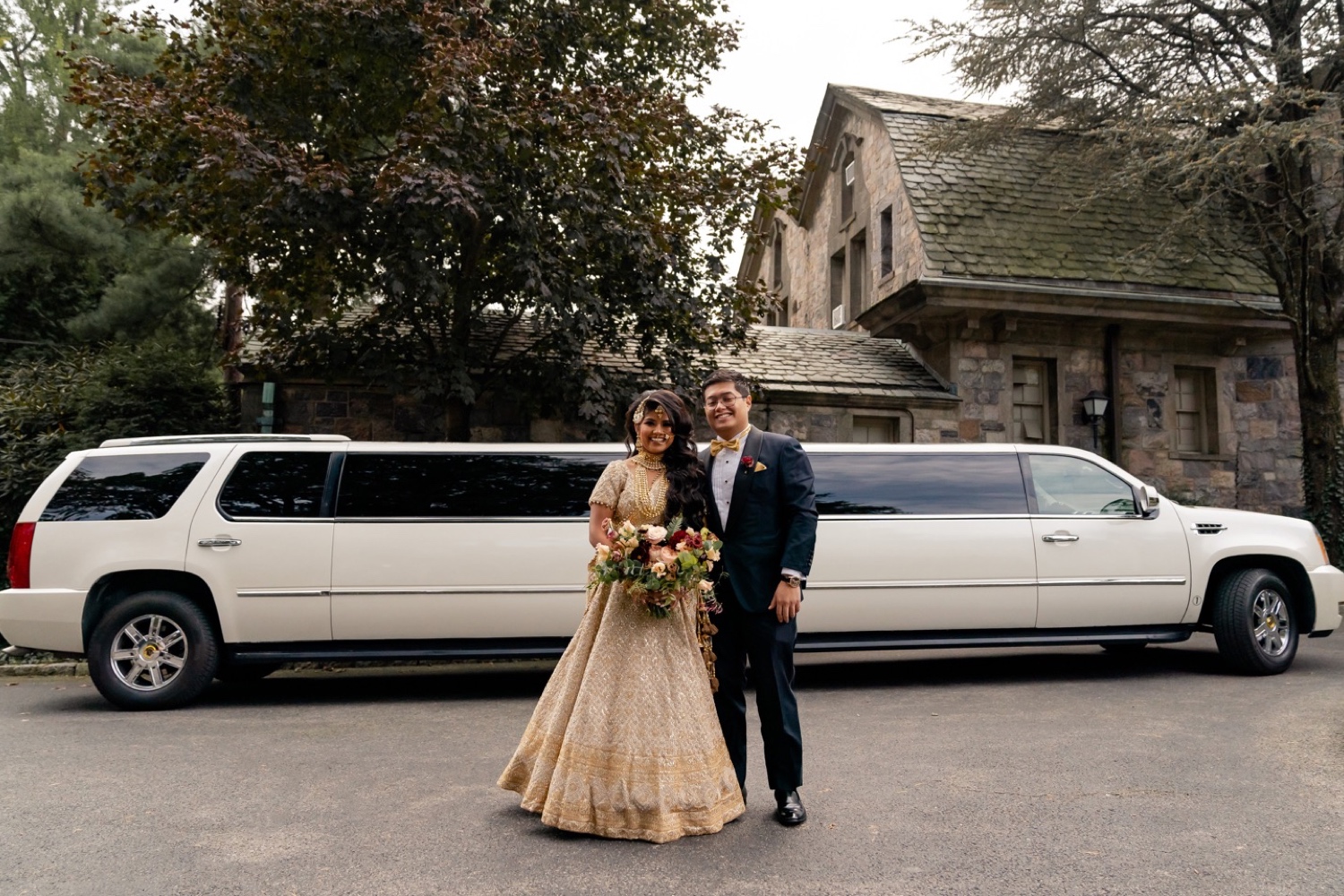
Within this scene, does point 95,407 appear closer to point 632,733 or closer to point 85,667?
point 85,667

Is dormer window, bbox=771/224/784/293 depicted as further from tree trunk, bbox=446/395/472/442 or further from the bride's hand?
the bride's hand

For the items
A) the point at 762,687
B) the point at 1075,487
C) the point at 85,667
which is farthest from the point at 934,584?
the point at 85,667

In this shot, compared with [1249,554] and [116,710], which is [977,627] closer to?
[1249,554]

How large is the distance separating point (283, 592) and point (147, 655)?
95 cm

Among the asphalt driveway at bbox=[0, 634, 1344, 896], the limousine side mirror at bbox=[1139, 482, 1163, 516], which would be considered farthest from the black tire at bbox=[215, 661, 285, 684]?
the limousine side mirror at bbox=[1139, 482, 1163, 516]

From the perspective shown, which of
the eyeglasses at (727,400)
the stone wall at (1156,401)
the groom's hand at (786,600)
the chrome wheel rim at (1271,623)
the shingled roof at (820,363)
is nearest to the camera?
the groom's hand at (786,600)

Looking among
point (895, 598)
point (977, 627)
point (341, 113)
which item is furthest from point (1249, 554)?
point (341, 113)

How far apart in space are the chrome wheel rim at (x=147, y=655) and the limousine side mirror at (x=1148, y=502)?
22.5 ft

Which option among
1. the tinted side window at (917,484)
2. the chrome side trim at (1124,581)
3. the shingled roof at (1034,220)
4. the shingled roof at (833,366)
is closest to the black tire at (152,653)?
the tinted side window at (917,484)

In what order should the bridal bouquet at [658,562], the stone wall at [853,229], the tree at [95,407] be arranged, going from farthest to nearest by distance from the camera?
the stone wall at [853,229]
the tree at [95,407]
the bridal bouquet at [658,562]

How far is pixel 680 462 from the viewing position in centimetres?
419

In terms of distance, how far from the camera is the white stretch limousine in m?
7.00

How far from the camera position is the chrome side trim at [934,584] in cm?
740

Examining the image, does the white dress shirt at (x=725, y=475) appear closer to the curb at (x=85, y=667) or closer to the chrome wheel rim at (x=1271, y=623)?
the curb at (x=85, y=667)
